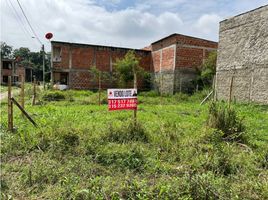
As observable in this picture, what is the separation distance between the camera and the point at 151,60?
26406mm

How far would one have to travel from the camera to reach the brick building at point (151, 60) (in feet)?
70.3

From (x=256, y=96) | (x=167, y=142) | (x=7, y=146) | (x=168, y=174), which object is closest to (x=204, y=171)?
(x=168, y=174)

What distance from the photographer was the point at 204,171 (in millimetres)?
3799

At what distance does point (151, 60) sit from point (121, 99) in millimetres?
21224

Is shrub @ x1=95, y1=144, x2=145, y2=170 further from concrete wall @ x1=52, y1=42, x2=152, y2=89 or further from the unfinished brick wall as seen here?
concrete wall @ x1=52, y1=42, x2=152, y2=89

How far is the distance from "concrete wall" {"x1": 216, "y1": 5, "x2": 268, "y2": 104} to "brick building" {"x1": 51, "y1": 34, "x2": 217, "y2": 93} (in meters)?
6.64

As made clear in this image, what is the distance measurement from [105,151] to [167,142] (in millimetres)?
1237

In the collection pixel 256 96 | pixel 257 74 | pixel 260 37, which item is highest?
pixel 260 37

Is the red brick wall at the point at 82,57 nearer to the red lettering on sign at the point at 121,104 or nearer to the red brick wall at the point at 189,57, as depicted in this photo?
the red brick wall at the point at 189,57

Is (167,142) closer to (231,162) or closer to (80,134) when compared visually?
(231,162)

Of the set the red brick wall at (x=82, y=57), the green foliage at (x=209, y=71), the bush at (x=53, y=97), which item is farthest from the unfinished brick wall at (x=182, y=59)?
the bush at (x=53, y=97)

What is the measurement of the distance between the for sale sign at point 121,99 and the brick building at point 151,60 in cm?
1587

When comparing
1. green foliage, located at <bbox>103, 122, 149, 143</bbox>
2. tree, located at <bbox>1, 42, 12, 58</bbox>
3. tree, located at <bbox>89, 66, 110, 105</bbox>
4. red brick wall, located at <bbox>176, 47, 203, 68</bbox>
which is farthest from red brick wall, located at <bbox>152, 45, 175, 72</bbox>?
tree, located at <bbox>1, 42, 12, 58</bbox>

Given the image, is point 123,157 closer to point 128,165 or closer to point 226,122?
point 128,165
